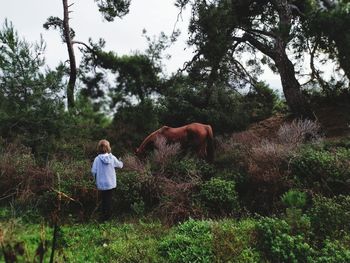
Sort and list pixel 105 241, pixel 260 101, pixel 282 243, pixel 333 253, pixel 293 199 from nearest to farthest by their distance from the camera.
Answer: pixel 333 253 → pixel 282 243 → pixel 293 199 → pixel 105 241 → pixel 260 101

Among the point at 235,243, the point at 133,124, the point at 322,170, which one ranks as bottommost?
the point at 235,243

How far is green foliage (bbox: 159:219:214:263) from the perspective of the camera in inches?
271

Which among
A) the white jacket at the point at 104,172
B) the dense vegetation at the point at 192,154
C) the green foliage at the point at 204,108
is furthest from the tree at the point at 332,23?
the white jacket at the point at 104,172


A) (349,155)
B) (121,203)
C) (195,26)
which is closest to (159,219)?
(121,203)

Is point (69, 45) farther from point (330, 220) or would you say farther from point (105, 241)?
point (330, 220)

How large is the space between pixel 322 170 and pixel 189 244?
13.8 ft

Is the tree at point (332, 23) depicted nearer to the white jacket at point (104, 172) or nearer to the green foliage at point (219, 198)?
the green foliage at point (219, 198)

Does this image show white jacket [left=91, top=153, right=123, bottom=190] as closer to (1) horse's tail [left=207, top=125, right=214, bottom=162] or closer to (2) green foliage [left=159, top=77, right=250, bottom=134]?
(1) horse's tail [left=207, top=125, right=214, bottom=162]

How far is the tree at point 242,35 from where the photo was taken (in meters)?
17.2

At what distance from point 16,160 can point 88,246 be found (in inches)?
204

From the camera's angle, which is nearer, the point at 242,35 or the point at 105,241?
the point at 105,241

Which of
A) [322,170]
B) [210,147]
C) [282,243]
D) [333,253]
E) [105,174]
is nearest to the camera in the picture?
[333,253]

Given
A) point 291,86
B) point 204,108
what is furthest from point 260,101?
point 204,108

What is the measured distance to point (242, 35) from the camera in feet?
66.6
